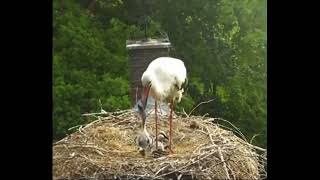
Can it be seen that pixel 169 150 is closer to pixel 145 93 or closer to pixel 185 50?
pixel 145 93

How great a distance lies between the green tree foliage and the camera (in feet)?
11.3

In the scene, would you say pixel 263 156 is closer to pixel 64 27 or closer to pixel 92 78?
pixel 92 78

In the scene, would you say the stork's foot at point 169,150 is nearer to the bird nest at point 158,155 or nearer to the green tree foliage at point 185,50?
the bird nest at point 158,155

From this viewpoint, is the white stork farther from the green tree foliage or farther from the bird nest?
the bird nest

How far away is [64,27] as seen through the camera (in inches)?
133

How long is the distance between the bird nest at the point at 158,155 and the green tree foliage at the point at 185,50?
118mm

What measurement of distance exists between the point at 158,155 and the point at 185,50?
559mm

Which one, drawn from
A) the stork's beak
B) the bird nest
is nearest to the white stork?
the stork's beak

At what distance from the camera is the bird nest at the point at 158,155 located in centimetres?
333
